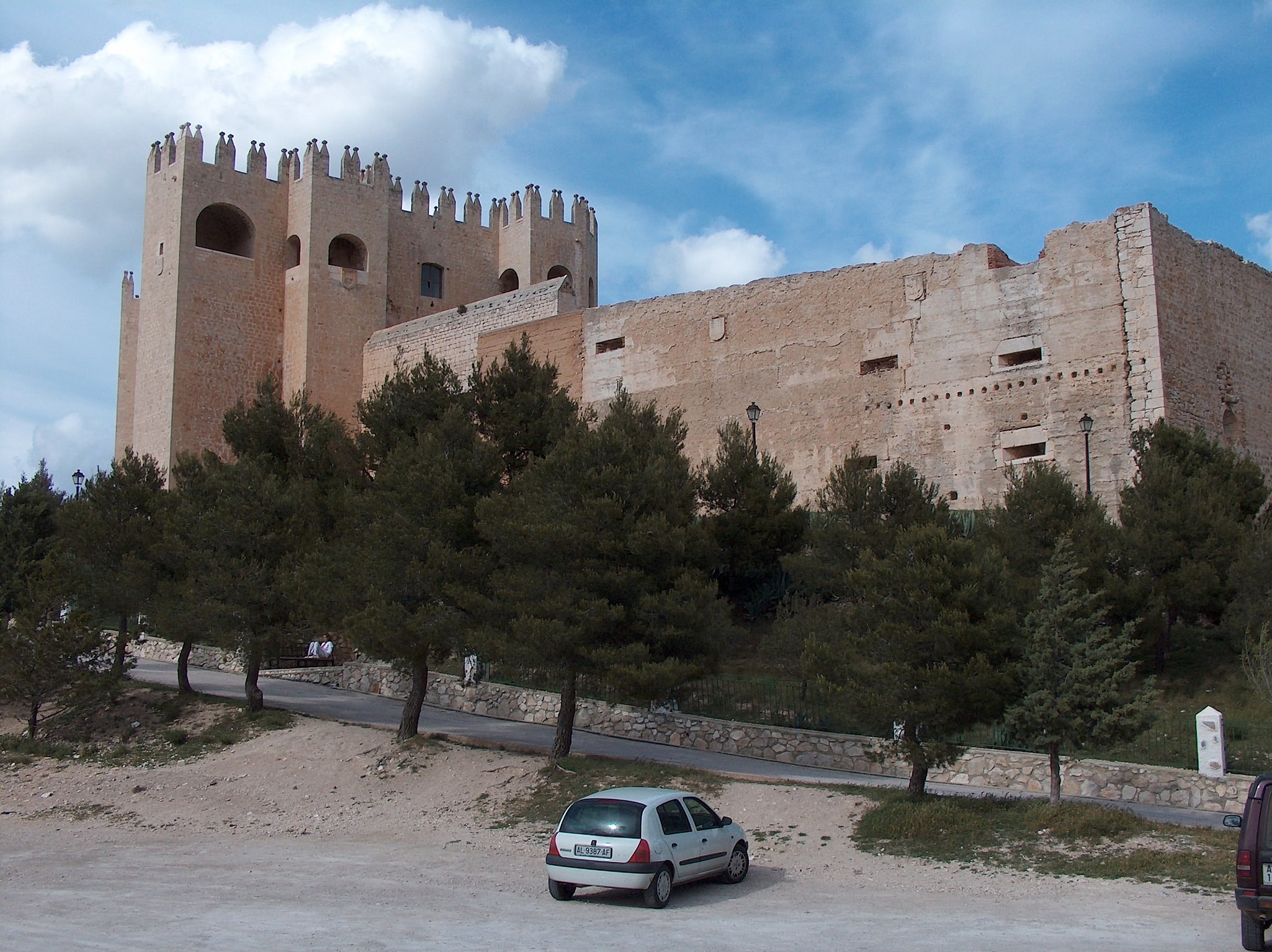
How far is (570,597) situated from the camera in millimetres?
13172

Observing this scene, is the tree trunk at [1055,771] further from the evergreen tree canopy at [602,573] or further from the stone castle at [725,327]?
the stone castle at [725,327]

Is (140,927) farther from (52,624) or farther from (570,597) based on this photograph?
(52,624)

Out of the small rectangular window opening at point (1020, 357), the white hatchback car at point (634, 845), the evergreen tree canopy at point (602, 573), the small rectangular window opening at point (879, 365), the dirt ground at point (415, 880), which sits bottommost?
the dirt ground at point (415, 880)

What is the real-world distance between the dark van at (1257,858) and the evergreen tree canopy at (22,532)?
2185 cm

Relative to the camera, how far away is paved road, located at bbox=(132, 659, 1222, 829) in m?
12.6

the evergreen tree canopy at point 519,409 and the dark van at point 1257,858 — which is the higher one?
the evergreen tree canopy at point 519,409

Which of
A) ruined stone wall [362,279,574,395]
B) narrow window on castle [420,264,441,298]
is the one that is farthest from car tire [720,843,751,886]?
narrow window on castle [420,264,441,298]

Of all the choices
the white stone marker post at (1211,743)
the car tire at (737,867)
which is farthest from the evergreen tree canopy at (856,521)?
the car tire at (737,867)

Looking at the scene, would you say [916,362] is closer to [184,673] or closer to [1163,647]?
[1163,647]

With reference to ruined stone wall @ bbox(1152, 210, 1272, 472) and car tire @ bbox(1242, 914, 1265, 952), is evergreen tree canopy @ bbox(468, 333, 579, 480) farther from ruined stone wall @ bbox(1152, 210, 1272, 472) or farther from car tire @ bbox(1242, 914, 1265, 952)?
car tire @ bbox(1242, 914, 1265, 952)

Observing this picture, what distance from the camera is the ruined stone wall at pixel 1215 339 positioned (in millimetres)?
20141

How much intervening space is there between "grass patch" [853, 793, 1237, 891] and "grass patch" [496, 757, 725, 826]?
2.10m

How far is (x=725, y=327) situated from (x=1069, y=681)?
1535 centimetres

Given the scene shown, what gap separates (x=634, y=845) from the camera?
8.64 metres
